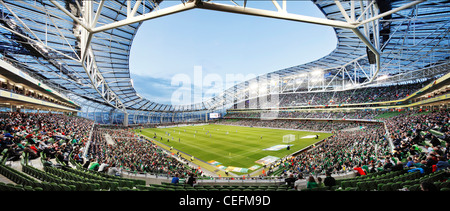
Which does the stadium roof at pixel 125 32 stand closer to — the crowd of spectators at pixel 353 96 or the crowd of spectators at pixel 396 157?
the crowd of spectators at pixel 396 157

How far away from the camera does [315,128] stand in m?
44.8

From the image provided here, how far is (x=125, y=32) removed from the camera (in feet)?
69.0

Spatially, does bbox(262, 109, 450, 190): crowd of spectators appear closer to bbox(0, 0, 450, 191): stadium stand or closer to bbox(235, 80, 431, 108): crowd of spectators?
bbox(0, 0, 450, 191): stadium stand

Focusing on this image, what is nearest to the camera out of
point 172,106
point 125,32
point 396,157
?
point 396,157

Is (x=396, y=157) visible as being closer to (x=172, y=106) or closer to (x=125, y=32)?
(x=125, y=32)

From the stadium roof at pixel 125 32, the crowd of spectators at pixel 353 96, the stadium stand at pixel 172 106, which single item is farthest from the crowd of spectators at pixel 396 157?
the crowd of spectators at pixel 353 96

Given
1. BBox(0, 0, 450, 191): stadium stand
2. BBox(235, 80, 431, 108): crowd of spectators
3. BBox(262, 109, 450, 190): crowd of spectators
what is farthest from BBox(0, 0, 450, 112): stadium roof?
BBox(235, 80, 431, 108): crowd of spectators

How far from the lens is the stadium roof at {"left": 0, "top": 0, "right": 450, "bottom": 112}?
28.8 ft

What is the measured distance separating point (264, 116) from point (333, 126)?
91.9 feet

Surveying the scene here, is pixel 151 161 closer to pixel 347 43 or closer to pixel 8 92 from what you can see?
pixel 8 92

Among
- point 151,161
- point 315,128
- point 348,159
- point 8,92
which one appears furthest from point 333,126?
point 8,92

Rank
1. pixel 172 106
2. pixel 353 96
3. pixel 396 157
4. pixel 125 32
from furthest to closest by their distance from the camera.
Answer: pixel 172 106, pixel 353 96, pixel 125 32, pixel 396 157

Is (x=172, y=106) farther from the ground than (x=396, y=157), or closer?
farther from the ground

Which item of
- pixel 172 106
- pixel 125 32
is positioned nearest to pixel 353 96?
pixel 125 32
